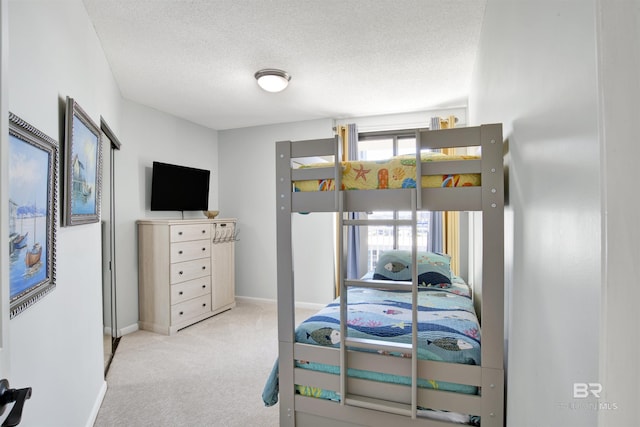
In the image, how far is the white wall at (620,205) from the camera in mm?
444

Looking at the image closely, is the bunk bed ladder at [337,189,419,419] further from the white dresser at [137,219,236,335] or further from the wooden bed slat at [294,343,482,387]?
the white dresser at [137,219,236,335]

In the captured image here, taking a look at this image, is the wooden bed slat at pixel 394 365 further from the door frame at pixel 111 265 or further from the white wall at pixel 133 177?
the white wall at pixel 133 177

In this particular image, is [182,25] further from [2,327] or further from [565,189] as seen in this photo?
[565,189]

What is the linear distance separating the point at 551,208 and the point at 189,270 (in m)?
3.83

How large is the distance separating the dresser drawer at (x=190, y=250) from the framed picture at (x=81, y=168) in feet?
4.99

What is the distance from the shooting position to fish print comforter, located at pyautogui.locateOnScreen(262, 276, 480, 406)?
1.64 metres

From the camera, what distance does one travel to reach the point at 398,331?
1816mm

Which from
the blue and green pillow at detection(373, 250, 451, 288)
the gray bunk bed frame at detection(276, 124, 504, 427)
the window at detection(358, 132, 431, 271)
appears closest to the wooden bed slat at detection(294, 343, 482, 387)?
the gray bunk bed frame at detection(276, 124, 504, 427)

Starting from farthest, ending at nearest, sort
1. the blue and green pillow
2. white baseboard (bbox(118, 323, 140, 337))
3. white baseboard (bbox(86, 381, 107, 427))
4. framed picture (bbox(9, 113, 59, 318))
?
white baseboard (bbox(118, 323, 140, 337))
the blue and green pillow
white baseboard (bbox(86, 381, 107, 427))
framed picture (bbox(9, 113, 59, 318))

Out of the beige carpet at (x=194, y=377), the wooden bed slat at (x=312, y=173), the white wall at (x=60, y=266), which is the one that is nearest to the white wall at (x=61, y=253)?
the white wall at (x=60, y=266)

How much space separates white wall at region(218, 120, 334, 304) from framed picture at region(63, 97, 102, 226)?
8.81ft

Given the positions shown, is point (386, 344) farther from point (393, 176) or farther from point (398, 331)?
point (393, 176)

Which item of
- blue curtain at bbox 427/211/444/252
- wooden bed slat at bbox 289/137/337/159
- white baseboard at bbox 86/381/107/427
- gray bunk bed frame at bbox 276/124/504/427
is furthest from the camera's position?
blue curtain at bbox 427/211/444/252

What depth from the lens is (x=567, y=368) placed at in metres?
0.81
